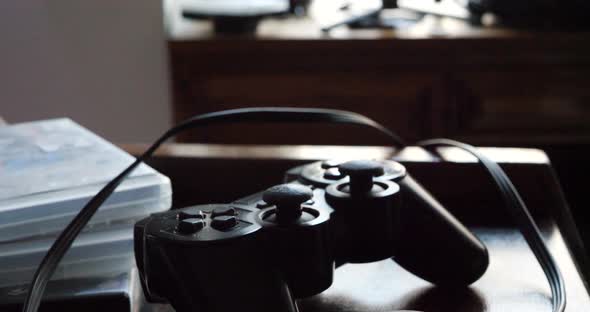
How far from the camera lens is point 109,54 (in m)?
1.60

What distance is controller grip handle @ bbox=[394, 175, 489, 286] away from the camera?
49 centimetres

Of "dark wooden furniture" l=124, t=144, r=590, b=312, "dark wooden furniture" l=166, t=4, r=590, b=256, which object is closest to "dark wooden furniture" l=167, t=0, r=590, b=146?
"dark wooden furniture" l=166, t=4, r=590, b=256

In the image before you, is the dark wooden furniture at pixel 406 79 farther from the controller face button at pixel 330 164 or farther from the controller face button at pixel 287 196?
the controller face button at pixel 287 196

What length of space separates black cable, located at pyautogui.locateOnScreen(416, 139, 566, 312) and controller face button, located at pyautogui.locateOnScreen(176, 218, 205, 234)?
0.66 ft

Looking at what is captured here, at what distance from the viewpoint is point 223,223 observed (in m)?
0.40

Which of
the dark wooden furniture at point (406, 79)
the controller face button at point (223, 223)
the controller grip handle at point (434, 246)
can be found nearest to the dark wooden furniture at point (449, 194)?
the controller grip handle at point (434, 246)

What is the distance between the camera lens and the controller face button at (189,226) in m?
0.39

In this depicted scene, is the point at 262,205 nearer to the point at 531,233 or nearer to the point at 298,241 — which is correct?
the point at 298,241

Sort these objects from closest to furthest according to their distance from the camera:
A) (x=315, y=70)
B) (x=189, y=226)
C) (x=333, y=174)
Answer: (x=189, y=226) < (x=333, y=174) < (x=315, y=70)

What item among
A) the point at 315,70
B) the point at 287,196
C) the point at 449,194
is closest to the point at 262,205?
the point at 287,196

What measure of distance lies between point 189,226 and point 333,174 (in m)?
0.13

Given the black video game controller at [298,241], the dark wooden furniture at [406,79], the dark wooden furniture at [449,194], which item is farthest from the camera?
the dark wooden furniture at [406,79]

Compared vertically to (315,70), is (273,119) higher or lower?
higher

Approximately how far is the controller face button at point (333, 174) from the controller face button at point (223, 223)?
109 millimetres
